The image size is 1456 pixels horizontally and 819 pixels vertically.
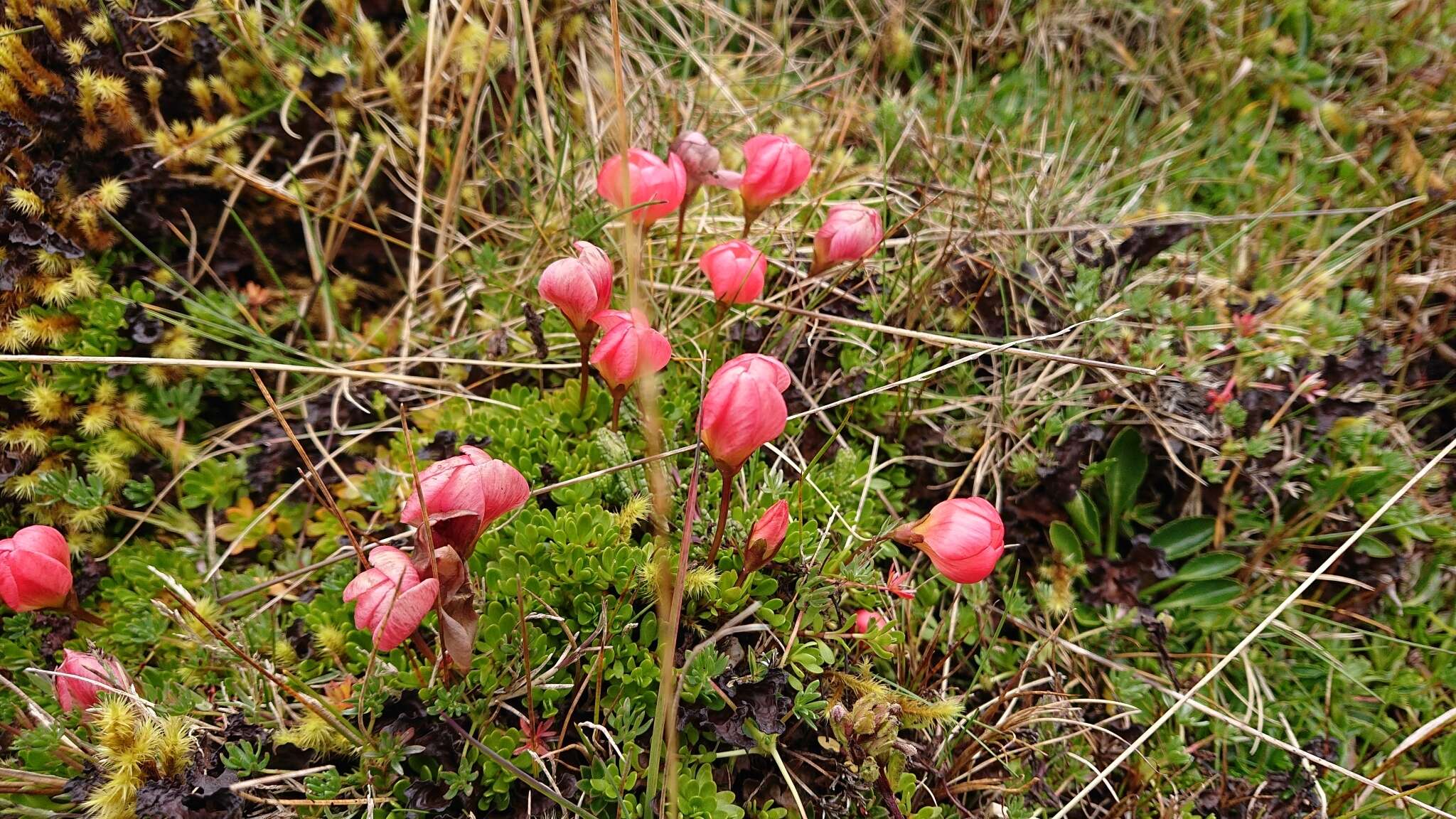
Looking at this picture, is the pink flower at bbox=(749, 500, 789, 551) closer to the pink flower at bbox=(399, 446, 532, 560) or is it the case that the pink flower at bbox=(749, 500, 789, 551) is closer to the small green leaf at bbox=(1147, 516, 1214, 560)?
the pink flower at bbox=(399, 446, 532, 560)

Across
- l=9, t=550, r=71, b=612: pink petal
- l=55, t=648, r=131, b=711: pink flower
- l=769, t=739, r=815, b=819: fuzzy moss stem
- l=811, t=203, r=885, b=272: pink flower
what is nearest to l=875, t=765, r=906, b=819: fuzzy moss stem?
l=769, t=739, r=815, b=819: fuzzy moss stem

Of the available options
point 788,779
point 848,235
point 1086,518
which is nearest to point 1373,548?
point 1086,518

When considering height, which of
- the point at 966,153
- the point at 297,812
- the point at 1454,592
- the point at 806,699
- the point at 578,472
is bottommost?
the point at 1454,592

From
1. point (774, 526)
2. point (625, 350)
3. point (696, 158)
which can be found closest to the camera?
Result: point (774, 526)

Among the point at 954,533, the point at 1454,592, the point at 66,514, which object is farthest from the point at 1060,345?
the point at 66,514

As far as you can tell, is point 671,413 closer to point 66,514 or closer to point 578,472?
point 578,472

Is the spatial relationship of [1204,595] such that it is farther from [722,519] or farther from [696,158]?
[696,158]
